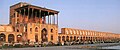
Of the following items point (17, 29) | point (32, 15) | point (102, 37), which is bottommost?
point (102, 37)

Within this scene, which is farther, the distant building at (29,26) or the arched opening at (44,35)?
the arched opening at (44,35)

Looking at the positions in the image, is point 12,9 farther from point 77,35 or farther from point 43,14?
point 77,35

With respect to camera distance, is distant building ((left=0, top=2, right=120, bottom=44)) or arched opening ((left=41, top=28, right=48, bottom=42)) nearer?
distant building ((left=0, top=2, right=120, bottom=44))

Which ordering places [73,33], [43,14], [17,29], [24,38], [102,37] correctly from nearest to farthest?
1. [24,38]
2. [17,29]
3. [43,14]
4. [73,33]
5. [102,37]

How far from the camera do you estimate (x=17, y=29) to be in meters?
48.1

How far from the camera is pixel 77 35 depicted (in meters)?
76.2

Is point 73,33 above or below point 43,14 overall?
below

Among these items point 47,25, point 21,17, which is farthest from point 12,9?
point 47,25

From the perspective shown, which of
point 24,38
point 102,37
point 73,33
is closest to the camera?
point 24,38

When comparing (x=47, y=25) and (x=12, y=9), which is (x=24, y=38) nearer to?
(x=47, y=25)

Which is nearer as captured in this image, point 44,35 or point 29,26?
point 29,26

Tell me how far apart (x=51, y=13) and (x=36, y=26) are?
857 cm

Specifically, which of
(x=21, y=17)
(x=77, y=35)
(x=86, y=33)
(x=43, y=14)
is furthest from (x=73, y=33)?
(x=21, y=17)

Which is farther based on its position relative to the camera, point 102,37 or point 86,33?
point 102,37
